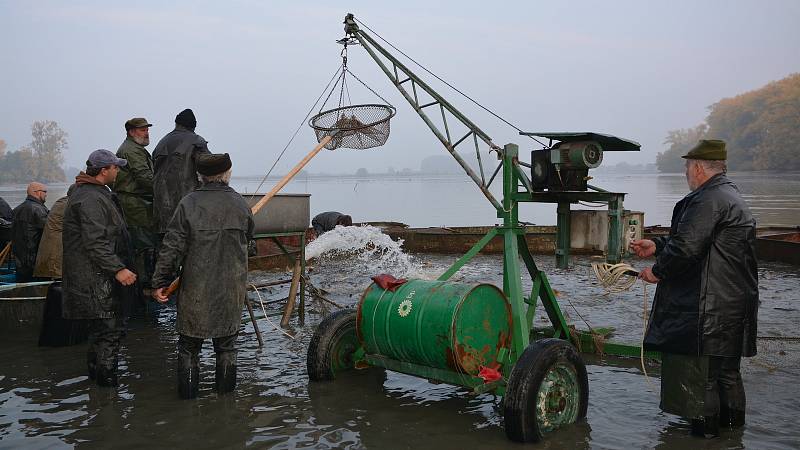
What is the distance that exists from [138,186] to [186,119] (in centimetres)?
118

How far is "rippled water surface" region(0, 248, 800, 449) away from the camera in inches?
192

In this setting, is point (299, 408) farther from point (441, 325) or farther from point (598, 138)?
point (598, 138)

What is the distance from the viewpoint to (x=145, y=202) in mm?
8258

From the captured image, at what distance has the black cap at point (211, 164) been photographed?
5.64 m

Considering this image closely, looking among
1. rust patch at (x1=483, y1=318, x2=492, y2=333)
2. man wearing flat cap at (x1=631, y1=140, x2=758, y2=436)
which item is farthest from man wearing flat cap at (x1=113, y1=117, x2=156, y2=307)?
man wearing flat cap at (x1=631, y1=140, x2=758, y2=436)

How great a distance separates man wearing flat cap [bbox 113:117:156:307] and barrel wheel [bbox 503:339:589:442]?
5.40 meters

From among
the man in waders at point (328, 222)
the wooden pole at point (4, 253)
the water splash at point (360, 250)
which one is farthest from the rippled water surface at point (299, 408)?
the man in waders at point (328, 222)

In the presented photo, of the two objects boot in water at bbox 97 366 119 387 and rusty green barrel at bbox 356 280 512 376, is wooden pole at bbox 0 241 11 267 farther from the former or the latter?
rusty green barrel at bbox 356 280 512 376

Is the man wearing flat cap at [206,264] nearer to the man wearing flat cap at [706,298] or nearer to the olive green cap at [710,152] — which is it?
the man wearing flat cap at [706,298]

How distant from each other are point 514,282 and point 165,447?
3.07 metres

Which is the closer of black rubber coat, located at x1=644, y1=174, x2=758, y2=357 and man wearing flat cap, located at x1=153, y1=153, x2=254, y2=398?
black rubber coat, located at x1=644, y1=174, x2=758, y2=357

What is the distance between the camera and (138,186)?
8141 millimetres

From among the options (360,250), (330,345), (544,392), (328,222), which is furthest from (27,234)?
(328,222)

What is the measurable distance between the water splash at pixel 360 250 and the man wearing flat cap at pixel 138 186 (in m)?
7.36
